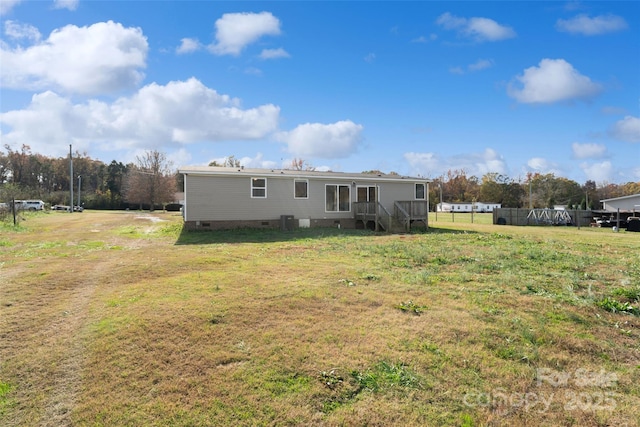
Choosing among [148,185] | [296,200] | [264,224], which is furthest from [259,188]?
[148,185]

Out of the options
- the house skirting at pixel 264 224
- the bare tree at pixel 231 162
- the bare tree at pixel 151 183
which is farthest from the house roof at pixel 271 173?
the bare tree at pixel 231 162

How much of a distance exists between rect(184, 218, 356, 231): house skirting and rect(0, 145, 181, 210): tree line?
3142 centimetres

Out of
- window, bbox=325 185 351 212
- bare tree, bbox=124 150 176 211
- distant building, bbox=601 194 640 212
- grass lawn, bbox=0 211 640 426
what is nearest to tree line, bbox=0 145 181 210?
bare tree, bbox=124 150 176 211

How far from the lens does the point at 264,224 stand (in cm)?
1750

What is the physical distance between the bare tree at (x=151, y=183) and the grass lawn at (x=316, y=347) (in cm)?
3971

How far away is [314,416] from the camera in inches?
120

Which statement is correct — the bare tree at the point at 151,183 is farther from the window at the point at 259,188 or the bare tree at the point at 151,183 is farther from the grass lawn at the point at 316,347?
the grass lawn at the point at 316,347

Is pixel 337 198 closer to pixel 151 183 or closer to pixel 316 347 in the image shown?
pixel 316 347

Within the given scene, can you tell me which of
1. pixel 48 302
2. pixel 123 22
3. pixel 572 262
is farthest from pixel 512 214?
pixel 48 302

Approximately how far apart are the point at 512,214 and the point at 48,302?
33.1 meters

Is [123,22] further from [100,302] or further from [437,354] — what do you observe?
[437,354]

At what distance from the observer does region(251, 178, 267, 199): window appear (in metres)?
17.2

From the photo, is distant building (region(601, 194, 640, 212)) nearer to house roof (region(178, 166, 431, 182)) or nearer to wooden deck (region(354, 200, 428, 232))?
wooden deck (region(354, 200, 428, 232))

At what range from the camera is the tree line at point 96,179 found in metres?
44.9
